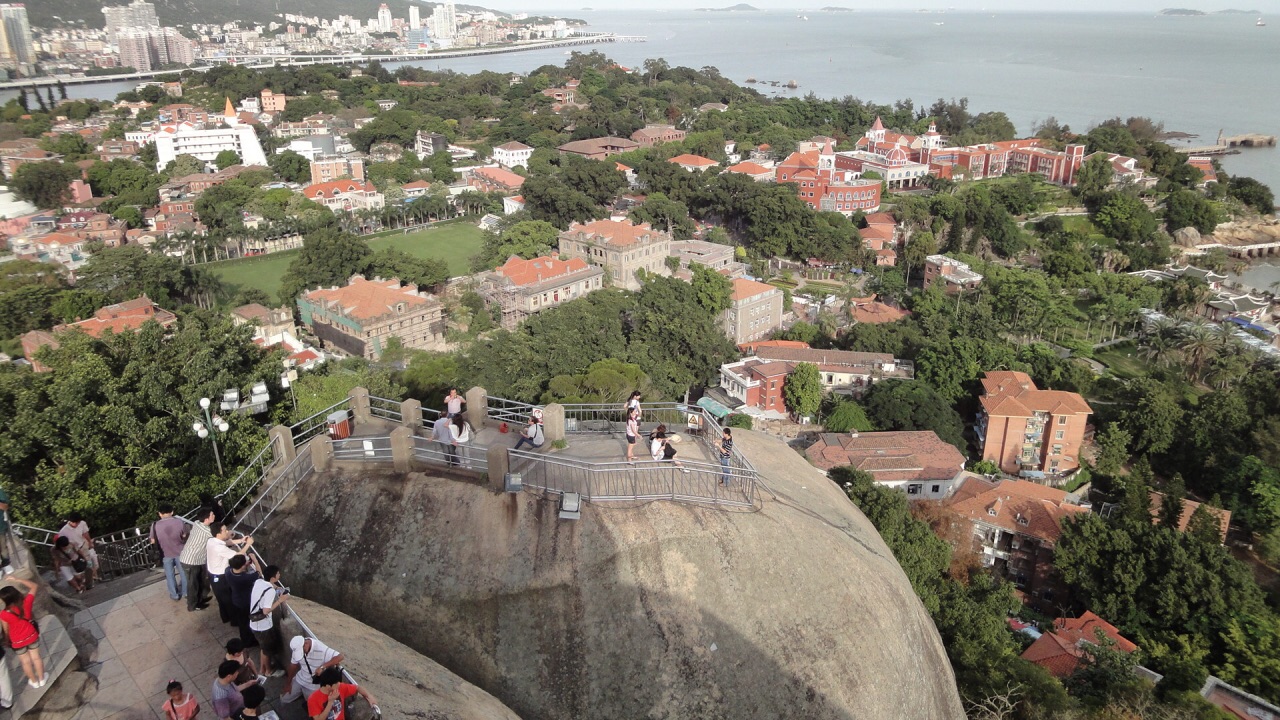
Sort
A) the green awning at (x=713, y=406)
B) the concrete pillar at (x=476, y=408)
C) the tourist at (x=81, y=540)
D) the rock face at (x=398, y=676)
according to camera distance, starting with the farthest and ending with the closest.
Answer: the green awning at (x=713, y=406), the concrete pillar at (x=476, y=408), the tourist at (x=81, y=540), the rock face at (x=398, y=676)

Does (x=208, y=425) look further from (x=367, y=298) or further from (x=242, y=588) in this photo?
(x=367, y=298)

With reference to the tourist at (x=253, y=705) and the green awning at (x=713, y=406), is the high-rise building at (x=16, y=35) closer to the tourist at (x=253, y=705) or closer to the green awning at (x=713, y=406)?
the green awning at (x=713, y=406)

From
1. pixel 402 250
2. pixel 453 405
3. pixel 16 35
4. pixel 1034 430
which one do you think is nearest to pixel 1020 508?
pixel 1034 430

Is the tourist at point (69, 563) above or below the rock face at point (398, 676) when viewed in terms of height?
above

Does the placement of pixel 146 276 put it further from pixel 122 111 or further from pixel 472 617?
pixel 122 111

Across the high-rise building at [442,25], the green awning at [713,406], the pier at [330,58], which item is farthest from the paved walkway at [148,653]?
the high-rise building at [442,25]

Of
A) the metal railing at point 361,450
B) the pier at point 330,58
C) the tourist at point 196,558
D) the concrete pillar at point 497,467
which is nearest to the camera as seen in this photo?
the tourist at point 196,558

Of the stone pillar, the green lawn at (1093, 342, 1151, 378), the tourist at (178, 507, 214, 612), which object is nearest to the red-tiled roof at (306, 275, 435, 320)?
the stone pillar
